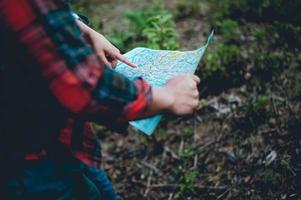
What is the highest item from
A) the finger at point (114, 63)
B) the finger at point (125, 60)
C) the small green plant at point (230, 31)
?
the finger at point (125, 60)

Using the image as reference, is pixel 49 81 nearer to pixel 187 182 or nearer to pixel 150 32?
pixel 187 182

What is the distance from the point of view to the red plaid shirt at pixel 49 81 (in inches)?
44.8

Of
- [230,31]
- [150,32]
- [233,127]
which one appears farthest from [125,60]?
[230,31]

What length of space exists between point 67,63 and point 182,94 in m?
0.42

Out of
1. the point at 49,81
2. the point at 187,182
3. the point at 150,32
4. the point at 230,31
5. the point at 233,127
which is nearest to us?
the point at 49,81

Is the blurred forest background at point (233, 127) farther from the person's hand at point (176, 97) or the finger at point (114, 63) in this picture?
the person's hand at point (176, 97)

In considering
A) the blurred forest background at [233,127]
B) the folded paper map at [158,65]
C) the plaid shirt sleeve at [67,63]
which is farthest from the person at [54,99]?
the blurred forest background at [233,127]

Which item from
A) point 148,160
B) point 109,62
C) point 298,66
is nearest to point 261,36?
point 298,66

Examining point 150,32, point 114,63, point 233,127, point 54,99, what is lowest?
point 233,127

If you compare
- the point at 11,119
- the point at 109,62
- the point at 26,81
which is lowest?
the point at 109,62

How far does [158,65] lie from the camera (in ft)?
6.01

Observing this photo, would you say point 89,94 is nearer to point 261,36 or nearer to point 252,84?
point 252,84

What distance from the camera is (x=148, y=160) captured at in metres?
3.24

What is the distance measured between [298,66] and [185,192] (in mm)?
1487
